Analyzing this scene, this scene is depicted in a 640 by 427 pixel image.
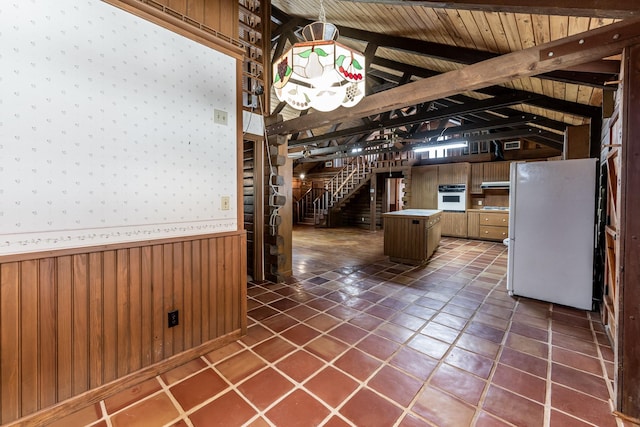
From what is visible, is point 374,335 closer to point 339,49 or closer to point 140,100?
point 339,49

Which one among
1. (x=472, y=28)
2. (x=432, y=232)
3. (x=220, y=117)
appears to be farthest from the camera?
(x=432, y=232)

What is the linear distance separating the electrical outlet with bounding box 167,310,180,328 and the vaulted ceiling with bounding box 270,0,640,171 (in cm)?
262

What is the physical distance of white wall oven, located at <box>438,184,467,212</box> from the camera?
7922 millimetres

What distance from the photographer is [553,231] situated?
10.3 feet

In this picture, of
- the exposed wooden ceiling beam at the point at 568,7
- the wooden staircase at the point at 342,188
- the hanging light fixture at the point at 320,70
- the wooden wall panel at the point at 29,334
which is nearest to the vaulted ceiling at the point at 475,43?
the exposed wooden ceiling beam at the point at 568,7

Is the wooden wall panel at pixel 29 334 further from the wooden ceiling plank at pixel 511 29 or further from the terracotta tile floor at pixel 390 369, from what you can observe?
the wooden ceiling plank at pixel 511 29

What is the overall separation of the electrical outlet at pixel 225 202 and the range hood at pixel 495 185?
7863 mm

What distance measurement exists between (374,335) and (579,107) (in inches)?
157

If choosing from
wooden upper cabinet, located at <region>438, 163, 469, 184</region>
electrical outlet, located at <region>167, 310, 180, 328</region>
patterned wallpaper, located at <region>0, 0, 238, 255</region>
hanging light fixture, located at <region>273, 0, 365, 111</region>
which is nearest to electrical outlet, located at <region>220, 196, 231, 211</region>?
patterned wallpaper, located at <region>0, 0, 238, 255</region>

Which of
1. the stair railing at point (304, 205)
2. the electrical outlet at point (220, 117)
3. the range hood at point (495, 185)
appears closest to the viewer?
the electrical outlet at point (220, 117)

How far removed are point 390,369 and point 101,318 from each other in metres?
2.03

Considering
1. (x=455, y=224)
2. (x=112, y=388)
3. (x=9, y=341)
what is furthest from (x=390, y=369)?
(x=455, y=224)

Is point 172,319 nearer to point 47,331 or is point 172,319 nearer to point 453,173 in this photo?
point 47,331

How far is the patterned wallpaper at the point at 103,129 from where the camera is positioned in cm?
140
